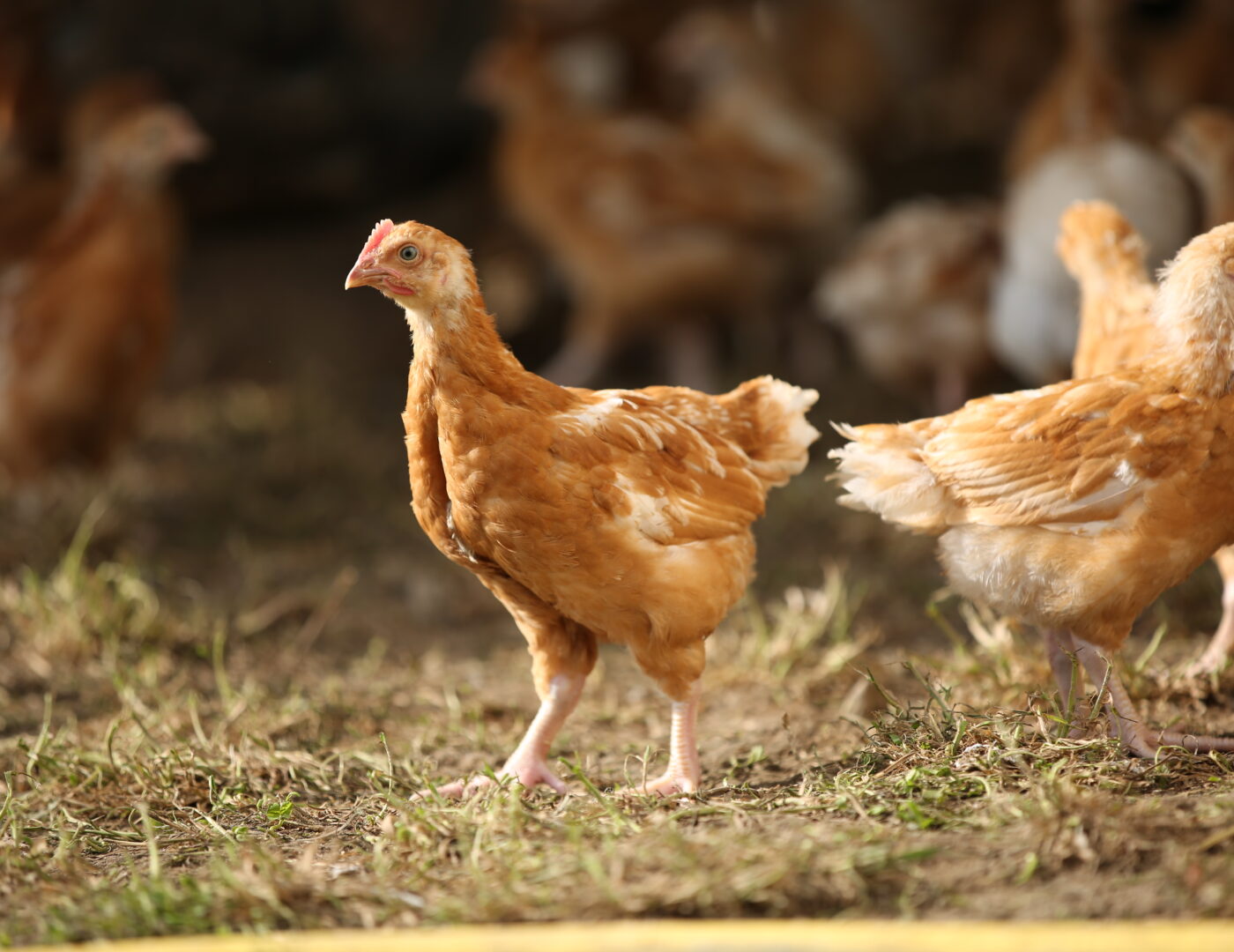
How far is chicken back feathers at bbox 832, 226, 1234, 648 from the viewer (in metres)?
2.96

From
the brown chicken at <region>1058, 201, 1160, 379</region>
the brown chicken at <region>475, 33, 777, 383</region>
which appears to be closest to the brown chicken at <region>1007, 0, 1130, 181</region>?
the brown chicken at <region>475, 33, 777, 383</region>

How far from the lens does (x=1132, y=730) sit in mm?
2975

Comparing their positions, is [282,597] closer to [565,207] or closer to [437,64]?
[565,207]

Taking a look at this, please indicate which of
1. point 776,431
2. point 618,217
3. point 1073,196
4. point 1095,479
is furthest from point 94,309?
point 1095,479

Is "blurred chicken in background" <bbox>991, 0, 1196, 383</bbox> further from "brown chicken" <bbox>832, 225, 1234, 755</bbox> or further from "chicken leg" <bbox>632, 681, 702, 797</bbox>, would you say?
"chicken leg" <bbox>632, 681, 702, 797</bbox>

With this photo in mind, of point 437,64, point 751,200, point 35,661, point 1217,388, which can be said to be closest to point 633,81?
point 437,64

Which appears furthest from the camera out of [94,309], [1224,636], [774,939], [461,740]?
[94,309]

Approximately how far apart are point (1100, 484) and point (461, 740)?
1831 millimetres

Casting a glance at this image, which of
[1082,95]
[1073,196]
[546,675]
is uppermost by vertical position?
[1082,95]

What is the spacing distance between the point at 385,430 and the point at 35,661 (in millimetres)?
3134

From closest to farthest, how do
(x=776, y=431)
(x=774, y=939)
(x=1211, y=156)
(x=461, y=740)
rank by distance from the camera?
(x=774, y=939)
(x=776, y=431)
(x=461, y=740)
(x=1211, y=156)

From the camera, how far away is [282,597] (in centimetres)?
495

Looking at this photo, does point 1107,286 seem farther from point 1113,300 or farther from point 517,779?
point 517,779

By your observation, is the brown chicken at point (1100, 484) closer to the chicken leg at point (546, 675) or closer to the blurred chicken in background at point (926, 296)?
the chicken leg at point (546, 675)
